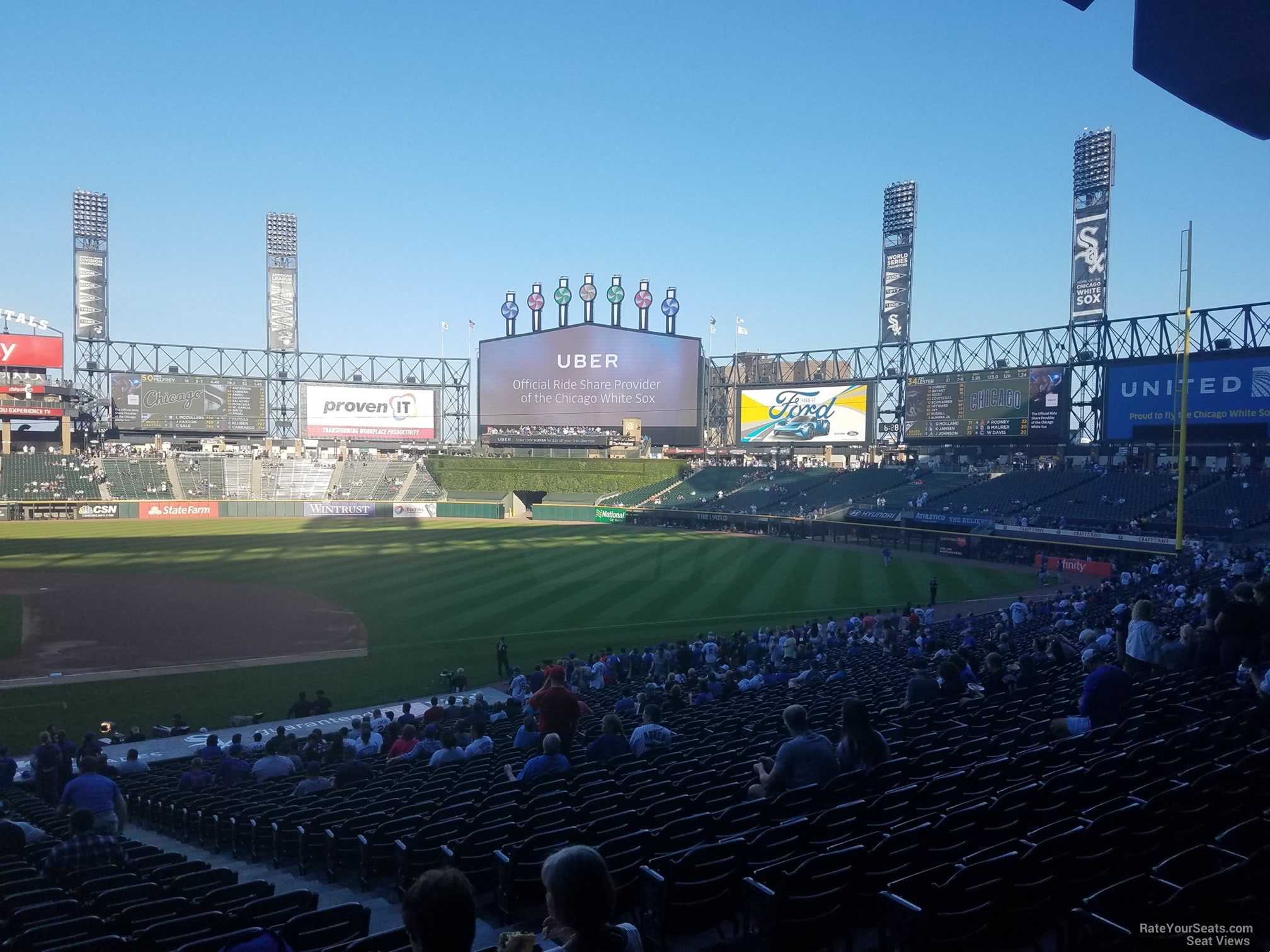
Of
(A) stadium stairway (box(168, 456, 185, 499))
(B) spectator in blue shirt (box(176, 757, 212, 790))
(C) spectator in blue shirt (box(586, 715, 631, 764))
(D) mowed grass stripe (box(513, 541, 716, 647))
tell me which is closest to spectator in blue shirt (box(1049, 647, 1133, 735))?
(C) spectator in blue shirt (box(586, 715, 631, 764))

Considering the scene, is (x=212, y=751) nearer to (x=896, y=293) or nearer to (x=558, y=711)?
(x=558, y=711)

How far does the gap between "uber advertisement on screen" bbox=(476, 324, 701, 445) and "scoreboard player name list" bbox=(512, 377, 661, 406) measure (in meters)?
0.05

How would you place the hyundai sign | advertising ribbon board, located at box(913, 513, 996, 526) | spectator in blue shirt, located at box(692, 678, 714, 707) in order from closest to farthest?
spectator in blue shirt, located at box(692, 678, 714, 707) → the hyundai sign → advertising ribbon board, located at box(913, 513, 996, 526)


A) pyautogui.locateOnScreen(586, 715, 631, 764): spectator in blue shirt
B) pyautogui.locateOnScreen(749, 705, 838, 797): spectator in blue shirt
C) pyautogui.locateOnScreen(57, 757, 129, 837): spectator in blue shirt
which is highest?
pyautogui.locateOnScreen(749, 705, 838, 797): spectator in blue shirt

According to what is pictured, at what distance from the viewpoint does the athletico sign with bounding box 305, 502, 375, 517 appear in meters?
68.1

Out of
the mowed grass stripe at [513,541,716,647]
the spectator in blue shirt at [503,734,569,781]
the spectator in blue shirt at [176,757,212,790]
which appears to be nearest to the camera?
the spectator in blue shirt at [503,734,569,781]

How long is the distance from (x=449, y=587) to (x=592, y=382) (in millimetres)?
41788

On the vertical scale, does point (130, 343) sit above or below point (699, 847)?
above

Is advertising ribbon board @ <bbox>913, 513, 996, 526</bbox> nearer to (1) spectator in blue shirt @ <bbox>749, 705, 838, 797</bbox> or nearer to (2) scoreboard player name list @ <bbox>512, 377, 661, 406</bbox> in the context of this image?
(2) scoreboard player name list @ <bbox>512, 377, 661, 406</bbox>

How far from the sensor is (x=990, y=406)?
53.0 m

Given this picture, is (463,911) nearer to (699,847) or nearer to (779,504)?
(699,847)

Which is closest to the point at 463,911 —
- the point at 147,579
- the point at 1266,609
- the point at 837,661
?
the point at 1266,609

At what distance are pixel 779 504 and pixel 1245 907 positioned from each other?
54.8 meters

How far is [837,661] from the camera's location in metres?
15.9
